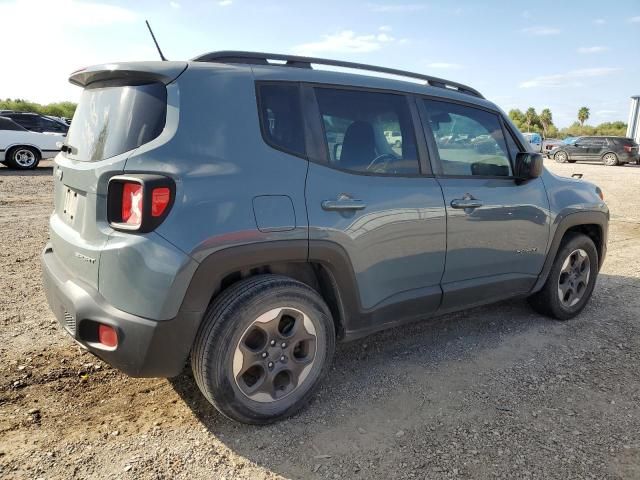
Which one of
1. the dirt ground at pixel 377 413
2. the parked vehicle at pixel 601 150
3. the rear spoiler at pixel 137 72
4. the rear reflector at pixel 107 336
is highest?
the parked vehicle at pixel 601 150

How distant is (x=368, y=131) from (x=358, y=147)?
0.48 ft

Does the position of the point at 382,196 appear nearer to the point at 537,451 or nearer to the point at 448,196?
the point at 448,196

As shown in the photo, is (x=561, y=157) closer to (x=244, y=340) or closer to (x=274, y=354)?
(x=274, y=354)

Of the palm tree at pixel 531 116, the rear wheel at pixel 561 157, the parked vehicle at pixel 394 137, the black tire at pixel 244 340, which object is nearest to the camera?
the black tire at pixel 244 340

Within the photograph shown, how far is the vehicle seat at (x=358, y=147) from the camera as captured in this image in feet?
9.16

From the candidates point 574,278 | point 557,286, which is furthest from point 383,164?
point 574,278

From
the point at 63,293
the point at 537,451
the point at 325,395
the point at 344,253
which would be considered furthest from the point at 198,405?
the point at 537,451

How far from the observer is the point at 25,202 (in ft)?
28.1

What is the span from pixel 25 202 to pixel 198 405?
7.51 m

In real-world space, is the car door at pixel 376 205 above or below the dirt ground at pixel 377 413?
above

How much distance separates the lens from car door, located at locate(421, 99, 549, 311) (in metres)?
3.22

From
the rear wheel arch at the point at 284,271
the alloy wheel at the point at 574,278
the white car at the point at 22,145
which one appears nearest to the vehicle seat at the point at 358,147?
the rear wheel arch at the point at 284,271

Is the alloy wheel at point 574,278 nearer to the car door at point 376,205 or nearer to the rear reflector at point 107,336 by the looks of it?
the car door at point 376,205

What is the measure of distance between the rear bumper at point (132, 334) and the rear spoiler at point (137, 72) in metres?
1.04
